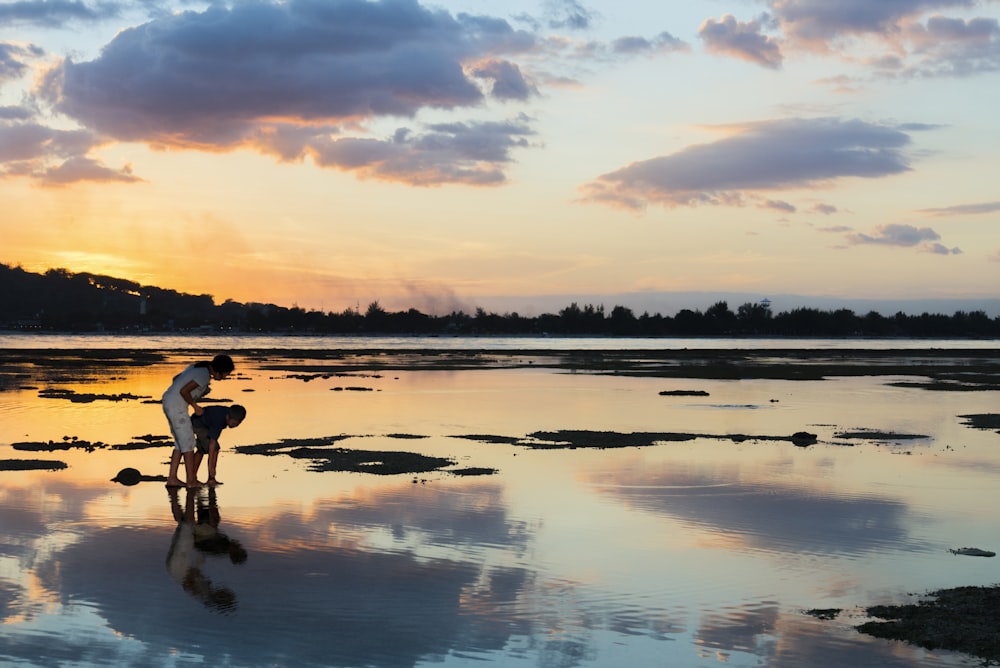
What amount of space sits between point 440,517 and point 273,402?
23.6m

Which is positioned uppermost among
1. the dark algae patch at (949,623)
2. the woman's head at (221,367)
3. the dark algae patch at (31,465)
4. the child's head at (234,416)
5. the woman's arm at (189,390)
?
the woman's head at (221,367)

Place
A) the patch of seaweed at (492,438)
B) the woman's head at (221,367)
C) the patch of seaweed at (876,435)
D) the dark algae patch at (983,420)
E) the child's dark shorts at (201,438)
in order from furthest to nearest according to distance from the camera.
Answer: the dark algae patch at (983,420) → the patch of seaweed at (876,435) → the patch of seaweed at (492,438) → the child's dark shorts at (201,438) → the woman's head at (221,367)

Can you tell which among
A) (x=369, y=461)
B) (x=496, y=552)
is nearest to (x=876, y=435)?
(x=369, y=461)

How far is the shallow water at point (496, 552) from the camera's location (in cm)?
904

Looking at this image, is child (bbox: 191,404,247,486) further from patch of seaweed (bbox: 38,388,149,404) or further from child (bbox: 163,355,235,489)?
patch of seaweed (bbox: 38,388,149,404)

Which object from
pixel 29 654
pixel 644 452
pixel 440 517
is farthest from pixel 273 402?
pixel 29 654

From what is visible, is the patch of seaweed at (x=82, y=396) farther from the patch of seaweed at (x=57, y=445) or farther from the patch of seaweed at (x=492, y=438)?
the patch of seaweed at (x=492, y=438)

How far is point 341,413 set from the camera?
108 ft

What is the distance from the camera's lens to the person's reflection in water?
1043cm

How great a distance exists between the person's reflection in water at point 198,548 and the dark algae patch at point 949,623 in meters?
6.26

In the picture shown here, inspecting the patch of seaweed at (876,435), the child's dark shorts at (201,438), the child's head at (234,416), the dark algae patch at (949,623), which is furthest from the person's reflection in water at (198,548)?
the patch of seaweed at (876,435)

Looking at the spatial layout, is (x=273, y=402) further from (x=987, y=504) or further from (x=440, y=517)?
(x=987, y=504)

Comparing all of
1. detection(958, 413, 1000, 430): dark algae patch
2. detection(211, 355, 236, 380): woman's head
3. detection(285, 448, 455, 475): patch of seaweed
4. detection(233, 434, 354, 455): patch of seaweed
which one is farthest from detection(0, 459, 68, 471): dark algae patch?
detection(958, 413, 1000, 430): dark algae patch

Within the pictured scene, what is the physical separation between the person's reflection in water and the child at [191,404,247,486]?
2.22ft
